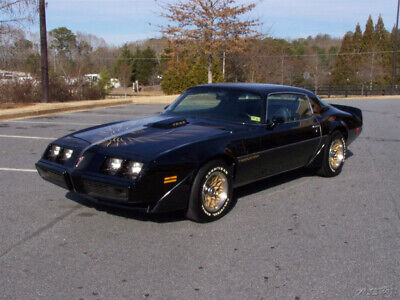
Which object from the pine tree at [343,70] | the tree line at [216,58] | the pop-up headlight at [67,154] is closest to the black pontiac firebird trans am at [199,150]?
the pop-up headlight at [67,154]

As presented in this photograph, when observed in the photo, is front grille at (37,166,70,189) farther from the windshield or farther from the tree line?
the tree line

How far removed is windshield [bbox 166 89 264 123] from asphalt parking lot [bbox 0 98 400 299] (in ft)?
3.40

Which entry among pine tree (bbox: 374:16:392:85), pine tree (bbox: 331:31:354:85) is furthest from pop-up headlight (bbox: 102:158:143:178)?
pine tree (bbox: 331:31:354:85)

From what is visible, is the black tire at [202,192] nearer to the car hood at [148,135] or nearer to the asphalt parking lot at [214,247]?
the asphalt parking lot at [214,247]

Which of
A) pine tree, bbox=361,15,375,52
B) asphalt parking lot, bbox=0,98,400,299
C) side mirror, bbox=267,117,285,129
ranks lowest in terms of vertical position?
asphalt parking lot, bbox=0,98,400,299

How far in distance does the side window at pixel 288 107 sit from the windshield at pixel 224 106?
0.18 metres

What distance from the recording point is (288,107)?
5922 mm

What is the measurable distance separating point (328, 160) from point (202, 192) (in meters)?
2.82

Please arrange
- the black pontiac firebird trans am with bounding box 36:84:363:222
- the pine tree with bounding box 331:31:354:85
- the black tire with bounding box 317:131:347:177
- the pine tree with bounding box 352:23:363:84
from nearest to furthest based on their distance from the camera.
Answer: the black pontiac firebird trans am with bounding box 36:84:363:222 < the black tire with bounding box 317:131:347:177 < the pine tree with bounding box 352:23:363:84 < the pine tree with bounding box 331:31:354:85

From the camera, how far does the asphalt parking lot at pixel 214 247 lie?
3160mm

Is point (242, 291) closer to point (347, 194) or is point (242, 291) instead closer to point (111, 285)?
point (111, 285)

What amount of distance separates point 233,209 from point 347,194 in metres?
1.71

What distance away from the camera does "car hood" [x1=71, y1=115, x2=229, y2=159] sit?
4227 mm

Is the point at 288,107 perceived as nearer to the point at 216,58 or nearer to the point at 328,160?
the point at 328,160
